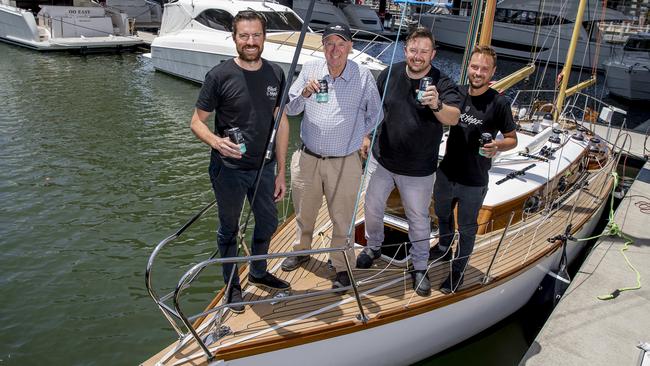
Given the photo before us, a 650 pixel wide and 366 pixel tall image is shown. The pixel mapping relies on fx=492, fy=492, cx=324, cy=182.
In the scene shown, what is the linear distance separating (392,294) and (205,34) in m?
15.1

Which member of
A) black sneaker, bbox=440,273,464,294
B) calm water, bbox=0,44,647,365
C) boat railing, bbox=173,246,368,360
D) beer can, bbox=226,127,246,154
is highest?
beer can, bbox=226,127,246,154

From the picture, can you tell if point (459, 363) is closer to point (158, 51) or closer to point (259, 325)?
point (259, 325)

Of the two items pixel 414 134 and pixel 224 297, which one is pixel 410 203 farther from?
pixel 224 297

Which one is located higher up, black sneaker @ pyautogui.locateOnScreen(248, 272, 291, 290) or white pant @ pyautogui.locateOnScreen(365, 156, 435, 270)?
white pant @ pyautogui.locateOnScreen(365, 156, 435, 270)

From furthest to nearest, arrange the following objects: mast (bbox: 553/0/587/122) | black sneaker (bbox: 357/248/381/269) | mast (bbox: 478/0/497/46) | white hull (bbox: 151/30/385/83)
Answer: white hull (bbox: 151/30/385/83) → mast (bbox: 553/0/587/122) → mast (bbox: 478/0/497/46) → black sneaker (bbox: 357/248/381/269)

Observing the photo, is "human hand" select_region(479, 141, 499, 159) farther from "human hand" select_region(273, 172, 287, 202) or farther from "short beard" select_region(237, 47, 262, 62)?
"short beard" select_region(237, 47, 262, 62)

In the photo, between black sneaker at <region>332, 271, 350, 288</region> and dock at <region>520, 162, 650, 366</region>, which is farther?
dock at <region>520, 162, 650, 366</region>

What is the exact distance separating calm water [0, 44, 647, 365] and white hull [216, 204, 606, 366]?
39 centimetres

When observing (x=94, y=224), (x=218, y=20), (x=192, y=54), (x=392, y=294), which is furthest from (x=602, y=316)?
(x=218, y=20)

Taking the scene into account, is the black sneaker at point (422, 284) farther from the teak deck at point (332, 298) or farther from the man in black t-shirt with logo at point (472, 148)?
the man in black t-shirt with logo at point (472, 148)

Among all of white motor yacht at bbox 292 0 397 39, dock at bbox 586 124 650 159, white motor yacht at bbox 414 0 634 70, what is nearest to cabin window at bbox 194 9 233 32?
dock at bbox 586 124 650 159

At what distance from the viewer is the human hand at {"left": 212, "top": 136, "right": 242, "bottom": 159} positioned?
317 cm

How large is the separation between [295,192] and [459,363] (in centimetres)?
276

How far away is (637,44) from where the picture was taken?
26.1m
